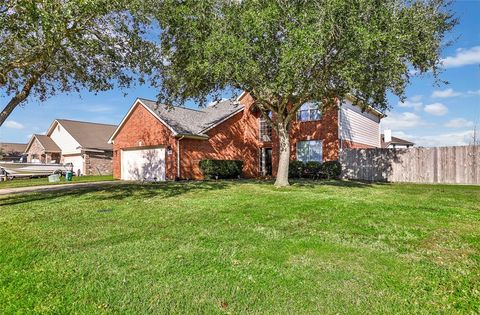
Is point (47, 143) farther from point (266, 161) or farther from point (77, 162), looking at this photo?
point (266, 161)

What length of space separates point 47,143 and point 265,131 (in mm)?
22986

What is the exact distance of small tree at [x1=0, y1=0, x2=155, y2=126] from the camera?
7.97 m

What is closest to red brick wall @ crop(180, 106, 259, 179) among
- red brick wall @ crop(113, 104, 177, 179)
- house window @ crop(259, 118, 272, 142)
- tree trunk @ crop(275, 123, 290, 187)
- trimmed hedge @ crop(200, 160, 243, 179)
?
house window @ crop(259, 118, 272, 142)

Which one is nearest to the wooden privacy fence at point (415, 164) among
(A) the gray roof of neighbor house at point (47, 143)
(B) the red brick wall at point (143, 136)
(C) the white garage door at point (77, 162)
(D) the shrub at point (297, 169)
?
(D) the shrub at point (297, 169)

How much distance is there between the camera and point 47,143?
3316 centimetres

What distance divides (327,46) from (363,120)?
14311 mm

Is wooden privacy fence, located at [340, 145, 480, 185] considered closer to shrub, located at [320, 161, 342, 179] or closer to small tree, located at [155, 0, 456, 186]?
shrub, located at [320, 161, 342, 179]

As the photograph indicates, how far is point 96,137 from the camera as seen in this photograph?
3272 centimetres

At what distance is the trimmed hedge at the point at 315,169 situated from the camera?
2058 cm

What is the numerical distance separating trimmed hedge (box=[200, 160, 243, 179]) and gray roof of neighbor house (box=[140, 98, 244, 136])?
2024 millimetres

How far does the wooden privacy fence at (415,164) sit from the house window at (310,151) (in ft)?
4.81

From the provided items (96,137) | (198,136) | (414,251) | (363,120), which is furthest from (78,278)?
(96,137)

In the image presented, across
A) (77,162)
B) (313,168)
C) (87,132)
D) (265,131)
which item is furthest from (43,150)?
(313,168)

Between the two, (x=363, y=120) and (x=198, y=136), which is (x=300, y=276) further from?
(x=363, y=120)
